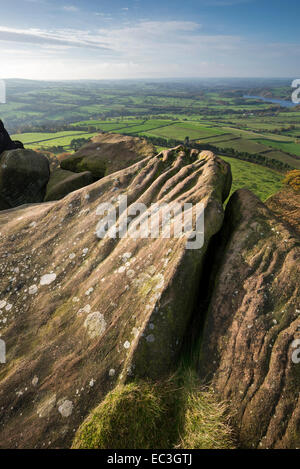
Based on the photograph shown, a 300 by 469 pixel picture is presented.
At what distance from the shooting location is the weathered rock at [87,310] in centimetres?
657

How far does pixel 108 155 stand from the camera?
20500 mm

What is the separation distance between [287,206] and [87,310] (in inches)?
431

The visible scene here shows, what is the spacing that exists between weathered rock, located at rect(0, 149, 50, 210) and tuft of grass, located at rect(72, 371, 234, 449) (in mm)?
18728

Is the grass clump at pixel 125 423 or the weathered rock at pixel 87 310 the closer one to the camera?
the grass clump at pixel 125 423

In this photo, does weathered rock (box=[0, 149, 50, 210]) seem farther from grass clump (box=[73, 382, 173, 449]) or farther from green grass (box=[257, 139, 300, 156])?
green grass (box=[257, 139, 300, 156])

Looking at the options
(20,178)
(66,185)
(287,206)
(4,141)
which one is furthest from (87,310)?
(4,141)

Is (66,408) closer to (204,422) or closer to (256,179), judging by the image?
(204,422)

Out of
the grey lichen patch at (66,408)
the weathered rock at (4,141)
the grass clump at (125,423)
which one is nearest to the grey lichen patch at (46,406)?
the grey lichen patch at (66,408)


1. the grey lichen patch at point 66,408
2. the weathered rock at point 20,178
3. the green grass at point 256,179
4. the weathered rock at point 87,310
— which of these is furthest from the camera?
the green grass at point 256,179

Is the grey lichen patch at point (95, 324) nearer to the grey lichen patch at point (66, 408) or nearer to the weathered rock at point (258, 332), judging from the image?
the grey lichen patch at point (66, 408)

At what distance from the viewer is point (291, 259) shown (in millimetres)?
7355

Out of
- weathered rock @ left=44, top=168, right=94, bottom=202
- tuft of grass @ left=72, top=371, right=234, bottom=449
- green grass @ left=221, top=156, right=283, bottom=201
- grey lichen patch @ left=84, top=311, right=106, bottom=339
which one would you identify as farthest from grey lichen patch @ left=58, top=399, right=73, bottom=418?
green grass @ left=221, top=156, right=283, bottom=201

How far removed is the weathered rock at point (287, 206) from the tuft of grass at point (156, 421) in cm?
872

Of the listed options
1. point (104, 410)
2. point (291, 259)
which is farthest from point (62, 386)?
point (291, 259)
